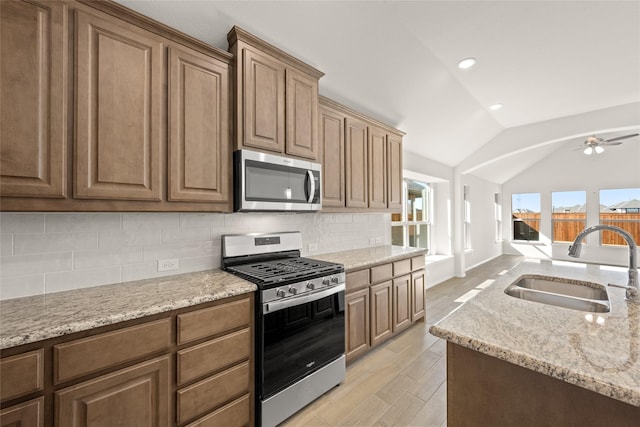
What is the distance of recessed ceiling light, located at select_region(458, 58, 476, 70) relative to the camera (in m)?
2.84

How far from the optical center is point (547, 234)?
8.13m

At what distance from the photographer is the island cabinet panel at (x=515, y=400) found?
771mm

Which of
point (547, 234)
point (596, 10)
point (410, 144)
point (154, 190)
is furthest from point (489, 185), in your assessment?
point (154, 190)

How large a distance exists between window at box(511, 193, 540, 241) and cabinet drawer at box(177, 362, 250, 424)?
9.97m

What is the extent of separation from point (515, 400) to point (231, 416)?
4.80 ft

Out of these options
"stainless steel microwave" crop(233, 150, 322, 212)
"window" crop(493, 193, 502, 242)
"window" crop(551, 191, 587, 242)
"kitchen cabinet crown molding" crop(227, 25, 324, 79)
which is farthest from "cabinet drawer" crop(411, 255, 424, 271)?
"window" crop(551, 191, 587, 242)

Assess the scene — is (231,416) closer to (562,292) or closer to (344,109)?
(562,292)

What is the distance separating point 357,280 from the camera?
2.38m

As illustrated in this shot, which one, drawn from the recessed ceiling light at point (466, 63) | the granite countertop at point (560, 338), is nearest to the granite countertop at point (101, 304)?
the granite countertop at point (560, 338)

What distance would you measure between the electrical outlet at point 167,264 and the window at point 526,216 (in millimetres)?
10145

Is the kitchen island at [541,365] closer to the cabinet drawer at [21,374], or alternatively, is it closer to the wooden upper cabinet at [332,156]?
the cabinet drawer at [21,374]

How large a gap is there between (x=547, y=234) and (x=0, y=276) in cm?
1105

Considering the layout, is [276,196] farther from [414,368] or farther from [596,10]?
[596,10]

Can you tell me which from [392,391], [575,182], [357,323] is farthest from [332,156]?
[575,182]
